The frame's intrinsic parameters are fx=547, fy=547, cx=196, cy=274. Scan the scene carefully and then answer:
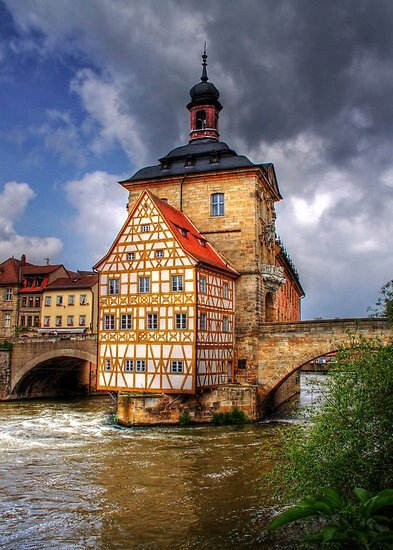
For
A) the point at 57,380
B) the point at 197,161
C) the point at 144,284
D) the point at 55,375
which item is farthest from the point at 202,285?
the point at 57,380

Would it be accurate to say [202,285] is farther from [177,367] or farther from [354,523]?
[354,523]

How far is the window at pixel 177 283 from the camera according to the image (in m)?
23.1

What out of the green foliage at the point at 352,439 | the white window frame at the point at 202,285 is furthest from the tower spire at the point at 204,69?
the green foliage at the point at 352,439

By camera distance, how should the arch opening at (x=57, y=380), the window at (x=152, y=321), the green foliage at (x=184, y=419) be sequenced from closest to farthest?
the green foliage at (x=184, y=419), the window at (x=152, y=321), the arch opening at (x=57, y=380)

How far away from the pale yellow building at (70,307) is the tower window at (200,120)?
55.6 ft

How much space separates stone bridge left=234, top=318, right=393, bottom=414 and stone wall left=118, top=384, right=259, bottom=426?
68.0 inches

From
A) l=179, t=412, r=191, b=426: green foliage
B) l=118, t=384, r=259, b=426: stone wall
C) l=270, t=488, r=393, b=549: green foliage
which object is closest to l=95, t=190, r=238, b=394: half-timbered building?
l=118, t=384, r=259, b=426: stone wall

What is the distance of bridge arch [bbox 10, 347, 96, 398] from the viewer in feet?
105

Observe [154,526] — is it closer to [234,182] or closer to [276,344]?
[276,344]

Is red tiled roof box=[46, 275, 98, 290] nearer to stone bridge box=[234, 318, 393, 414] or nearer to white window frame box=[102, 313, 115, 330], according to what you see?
white window frame box=[102, 313, 115, 330]

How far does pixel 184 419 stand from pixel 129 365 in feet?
10.9

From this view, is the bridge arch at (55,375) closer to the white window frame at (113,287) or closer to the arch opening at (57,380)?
the arch opening at (57,380)

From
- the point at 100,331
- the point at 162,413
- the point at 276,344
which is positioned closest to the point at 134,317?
the point at 100,331

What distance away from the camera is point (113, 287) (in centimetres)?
2470
